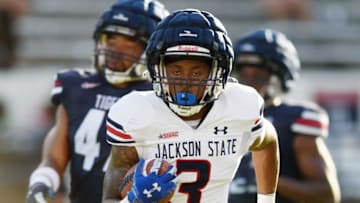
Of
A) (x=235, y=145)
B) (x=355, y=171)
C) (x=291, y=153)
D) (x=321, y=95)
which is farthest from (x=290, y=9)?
(x=235, y=145)

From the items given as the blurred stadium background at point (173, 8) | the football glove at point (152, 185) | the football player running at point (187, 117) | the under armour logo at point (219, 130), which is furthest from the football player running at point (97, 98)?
the blurred stadium background at point (173, 8)

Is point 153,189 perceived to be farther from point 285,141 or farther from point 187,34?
point 285,141

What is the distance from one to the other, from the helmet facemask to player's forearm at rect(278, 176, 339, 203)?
124 cm

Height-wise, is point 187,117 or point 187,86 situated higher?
point 187,86

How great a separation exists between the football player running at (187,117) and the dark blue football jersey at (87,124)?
0.76 meters

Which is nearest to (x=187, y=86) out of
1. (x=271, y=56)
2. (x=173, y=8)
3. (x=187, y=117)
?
(x=187, y=117)

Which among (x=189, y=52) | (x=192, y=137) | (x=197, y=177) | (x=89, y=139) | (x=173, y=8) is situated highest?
(x=189, y=52)

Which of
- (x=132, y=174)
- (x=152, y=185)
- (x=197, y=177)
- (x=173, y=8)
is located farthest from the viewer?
(x=173, y=8)

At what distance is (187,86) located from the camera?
337 centimetres

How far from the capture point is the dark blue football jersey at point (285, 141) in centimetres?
464

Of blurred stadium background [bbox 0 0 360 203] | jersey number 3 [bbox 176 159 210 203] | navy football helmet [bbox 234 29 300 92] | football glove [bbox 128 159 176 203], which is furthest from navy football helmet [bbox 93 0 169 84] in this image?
blurred stadium background [bbox 0 0 360 203]

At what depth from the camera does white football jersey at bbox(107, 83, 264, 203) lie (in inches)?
134

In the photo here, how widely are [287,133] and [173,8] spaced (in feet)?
29.4

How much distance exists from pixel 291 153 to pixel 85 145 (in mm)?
986
